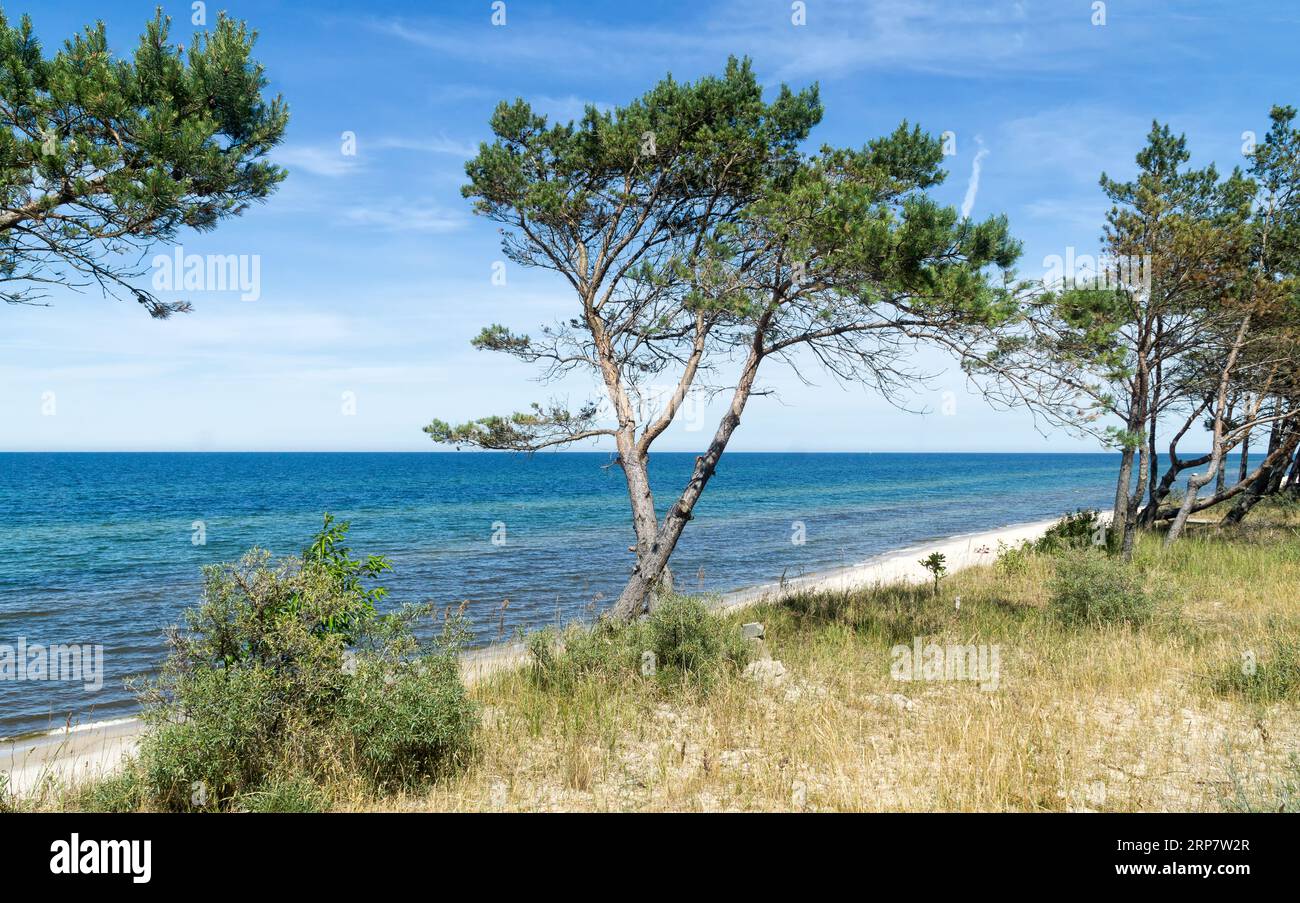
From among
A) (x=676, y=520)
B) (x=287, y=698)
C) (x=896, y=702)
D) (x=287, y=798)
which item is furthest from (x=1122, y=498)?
(x=287, y=798)

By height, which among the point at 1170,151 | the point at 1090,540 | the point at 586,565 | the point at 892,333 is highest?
the point at 1170,151

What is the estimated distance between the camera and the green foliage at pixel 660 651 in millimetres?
8750

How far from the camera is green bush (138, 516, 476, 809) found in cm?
588

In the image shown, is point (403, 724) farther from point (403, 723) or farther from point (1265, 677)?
point (1265, 677)

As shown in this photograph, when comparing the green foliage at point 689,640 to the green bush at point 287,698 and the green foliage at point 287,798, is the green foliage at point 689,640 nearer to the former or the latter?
the green bush at point 287,698

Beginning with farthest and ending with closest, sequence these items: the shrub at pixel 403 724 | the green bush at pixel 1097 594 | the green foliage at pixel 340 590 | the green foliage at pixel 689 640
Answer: the green bush at pixel 1097 594
the green foliage at pixel 689 640
the green foliage at pixel 340 590
the shrub at pixel 403 724

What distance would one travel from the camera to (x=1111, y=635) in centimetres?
970

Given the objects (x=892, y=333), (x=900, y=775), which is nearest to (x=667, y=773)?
(x=900, y=775)

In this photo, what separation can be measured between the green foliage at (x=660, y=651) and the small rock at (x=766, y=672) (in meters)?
0.22

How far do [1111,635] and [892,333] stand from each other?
500cm

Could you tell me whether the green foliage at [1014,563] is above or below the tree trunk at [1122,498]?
below

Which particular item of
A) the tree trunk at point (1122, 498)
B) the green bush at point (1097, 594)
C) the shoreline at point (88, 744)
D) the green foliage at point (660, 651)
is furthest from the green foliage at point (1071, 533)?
the green foliage at point (660, 651)

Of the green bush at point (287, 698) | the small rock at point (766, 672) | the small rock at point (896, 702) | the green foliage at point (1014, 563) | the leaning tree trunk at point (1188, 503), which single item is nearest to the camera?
the green bush at point (287, 698)
